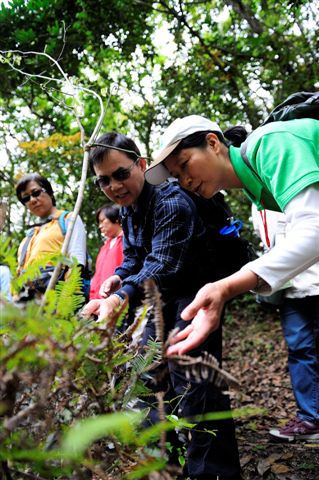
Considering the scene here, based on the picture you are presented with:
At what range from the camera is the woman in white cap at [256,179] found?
111 centimetres

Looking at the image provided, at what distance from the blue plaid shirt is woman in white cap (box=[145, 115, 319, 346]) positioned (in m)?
0.32

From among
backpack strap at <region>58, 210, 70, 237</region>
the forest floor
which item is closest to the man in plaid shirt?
the forest floor

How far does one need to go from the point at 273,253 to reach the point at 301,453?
84.8 inches

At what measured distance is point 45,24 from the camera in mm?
5699

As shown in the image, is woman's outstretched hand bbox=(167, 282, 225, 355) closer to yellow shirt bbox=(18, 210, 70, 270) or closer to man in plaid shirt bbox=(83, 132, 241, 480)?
man in plaid shirt bbox=(83, 132, 241, 480)

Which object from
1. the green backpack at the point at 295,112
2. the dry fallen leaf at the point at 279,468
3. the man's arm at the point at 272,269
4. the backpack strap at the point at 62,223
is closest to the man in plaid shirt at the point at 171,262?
the dry fallen leaf at the point at 279,468

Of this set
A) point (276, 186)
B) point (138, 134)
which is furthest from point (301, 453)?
point (138, 134)

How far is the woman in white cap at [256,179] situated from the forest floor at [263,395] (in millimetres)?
234

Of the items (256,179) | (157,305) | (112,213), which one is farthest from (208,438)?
(112,213)

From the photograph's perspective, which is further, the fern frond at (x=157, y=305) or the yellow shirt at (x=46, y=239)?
the yellow shirt at (x=46, y=239)

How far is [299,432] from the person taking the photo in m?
3.10

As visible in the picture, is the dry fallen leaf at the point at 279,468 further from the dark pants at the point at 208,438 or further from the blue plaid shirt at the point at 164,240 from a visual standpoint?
the blue plaid shirt at the point at 164,240

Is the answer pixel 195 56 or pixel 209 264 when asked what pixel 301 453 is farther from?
pixel 195 56

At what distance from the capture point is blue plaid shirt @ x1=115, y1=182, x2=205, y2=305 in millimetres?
2281
